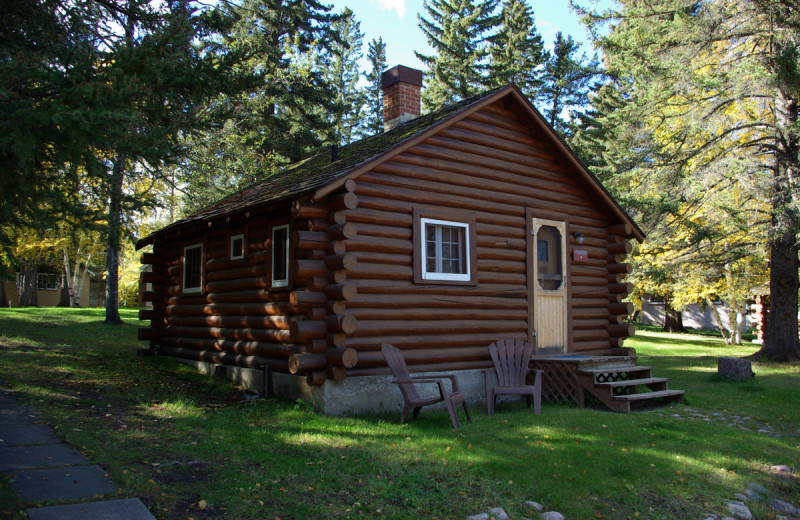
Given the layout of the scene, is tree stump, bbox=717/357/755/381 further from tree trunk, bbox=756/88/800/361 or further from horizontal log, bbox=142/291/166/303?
horizontal log, bbox=142/291/166/303

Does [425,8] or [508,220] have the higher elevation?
[425,8]

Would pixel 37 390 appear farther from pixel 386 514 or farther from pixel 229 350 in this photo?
pixel 386 514

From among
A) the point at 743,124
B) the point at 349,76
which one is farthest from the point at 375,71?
the point at 743,124

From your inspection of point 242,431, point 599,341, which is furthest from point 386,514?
point 599,341

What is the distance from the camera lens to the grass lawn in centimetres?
518

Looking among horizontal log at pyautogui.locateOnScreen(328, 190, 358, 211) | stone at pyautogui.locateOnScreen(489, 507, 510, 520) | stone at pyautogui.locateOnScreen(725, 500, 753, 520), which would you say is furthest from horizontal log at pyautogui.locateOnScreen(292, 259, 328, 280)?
stone at pyautogui.locateOnScreen(725, 500, 753, 520)

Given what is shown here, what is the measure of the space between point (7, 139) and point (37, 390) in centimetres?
537

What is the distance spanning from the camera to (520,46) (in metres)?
33.8

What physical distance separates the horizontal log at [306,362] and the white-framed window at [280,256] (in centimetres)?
152

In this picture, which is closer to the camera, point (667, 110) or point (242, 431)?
point (242, 431)

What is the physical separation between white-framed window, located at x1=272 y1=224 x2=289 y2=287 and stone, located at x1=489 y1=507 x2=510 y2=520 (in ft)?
16.7

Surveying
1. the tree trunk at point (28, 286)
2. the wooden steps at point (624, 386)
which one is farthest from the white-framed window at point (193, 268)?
the tree trunk at point (28, 286)

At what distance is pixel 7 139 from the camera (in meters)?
4.82

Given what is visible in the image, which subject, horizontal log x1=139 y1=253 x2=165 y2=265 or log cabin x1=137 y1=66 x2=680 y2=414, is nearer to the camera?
log cabin x1=137 y1=66 x2=680 y2=414
